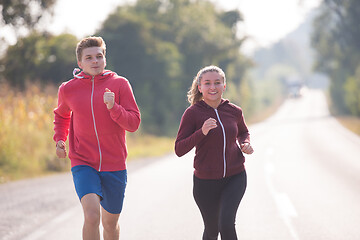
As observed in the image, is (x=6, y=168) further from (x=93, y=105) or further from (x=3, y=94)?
(x=93, y=105)

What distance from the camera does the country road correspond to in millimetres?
6328

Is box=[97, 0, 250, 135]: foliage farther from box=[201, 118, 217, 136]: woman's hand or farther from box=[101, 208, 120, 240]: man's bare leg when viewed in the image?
box=[201, 118, 217, 136]: woman's hand

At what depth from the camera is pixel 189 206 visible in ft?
27.1

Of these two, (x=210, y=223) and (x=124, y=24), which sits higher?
(x=124, y=24)

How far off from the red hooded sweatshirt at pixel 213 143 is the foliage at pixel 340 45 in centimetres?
4160

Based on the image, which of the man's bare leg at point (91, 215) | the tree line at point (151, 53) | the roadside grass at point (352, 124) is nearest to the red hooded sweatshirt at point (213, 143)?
the man's bare leg at point (91, 215)

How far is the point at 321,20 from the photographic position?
2092 inches

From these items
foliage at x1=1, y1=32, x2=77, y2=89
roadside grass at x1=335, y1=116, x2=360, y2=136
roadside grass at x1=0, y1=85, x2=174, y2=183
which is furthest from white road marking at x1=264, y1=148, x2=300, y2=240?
roadside grass at x1=335, y1=116, x2=360, y2=136

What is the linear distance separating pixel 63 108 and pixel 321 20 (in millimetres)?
52400

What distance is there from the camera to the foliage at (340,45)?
48281 mm

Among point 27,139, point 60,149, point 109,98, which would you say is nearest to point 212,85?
point 109,98

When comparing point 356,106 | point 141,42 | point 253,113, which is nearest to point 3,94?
point 141,42

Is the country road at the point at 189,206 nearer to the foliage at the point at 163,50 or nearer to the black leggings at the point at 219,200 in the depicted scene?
the black leggings at the point at 219,200

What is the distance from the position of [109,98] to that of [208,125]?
0.79 metres
